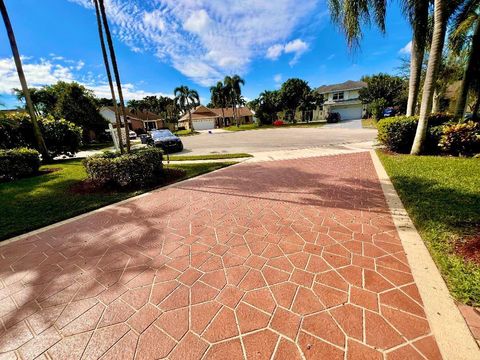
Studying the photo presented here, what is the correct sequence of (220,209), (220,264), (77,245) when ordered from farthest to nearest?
(220,209)
(77,245)
(220,264)

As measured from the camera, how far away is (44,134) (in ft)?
41.0

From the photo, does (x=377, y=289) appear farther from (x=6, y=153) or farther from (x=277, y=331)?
(x=6, y=153)

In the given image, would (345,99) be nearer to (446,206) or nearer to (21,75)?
(446,206)

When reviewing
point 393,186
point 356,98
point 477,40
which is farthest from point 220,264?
point 356,98

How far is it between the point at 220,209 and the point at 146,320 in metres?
2.82

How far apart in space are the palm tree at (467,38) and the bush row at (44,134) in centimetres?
1970

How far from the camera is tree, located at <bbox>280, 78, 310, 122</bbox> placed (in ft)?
123

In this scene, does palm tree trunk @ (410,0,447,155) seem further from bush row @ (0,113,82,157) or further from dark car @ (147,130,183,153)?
bush row @ (0,113,82,157)

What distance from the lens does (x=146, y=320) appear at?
2.13 metres

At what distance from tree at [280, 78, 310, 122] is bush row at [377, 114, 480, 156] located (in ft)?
100

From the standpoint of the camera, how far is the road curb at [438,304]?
1707 mm

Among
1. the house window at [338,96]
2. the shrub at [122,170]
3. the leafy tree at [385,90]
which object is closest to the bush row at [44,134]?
the shrub at [122,170]

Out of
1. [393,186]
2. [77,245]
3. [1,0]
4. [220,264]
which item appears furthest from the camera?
[1,0]

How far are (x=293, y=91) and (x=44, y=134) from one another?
3530 cm
